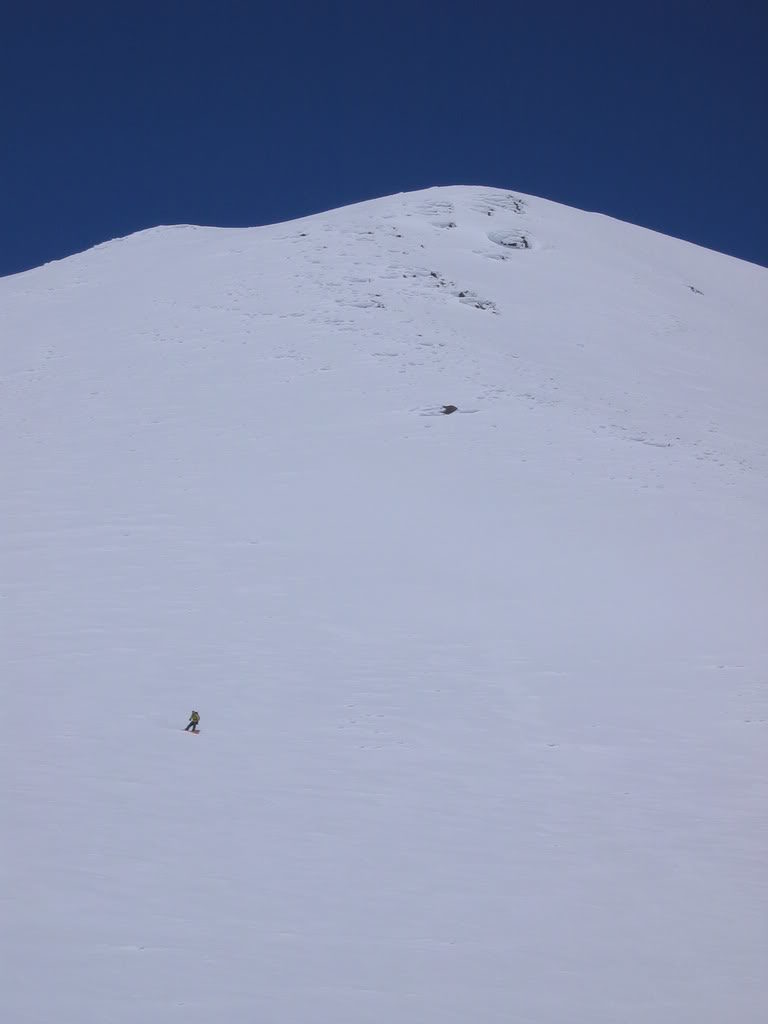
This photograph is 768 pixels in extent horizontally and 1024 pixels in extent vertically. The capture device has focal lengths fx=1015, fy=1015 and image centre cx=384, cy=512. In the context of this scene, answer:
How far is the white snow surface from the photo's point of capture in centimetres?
795

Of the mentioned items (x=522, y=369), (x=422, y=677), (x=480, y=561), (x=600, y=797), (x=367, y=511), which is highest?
(x=522, y=369)

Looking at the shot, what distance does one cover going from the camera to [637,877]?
9625 mm

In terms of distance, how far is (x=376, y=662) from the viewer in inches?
598

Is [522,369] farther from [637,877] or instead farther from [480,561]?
[637,877]

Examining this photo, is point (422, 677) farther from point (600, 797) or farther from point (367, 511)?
point (367, 511)

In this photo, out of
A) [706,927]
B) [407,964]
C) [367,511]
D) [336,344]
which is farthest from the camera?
[336,344]

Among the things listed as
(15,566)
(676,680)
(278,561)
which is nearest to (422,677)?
(676,680)

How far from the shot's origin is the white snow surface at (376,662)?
7945 mm

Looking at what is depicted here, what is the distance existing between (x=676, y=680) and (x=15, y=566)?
455 inches

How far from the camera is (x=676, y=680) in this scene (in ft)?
49.1

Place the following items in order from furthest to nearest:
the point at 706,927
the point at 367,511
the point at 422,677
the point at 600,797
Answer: the point at 367,511, the point at 422,677, the point at 600,797, the point at 706,927

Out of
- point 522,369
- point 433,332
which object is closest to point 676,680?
point 522,369

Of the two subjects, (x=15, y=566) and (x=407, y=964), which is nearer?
(x=407, y=964)

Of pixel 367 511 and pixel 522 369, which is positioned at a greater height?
pixel 522 369
